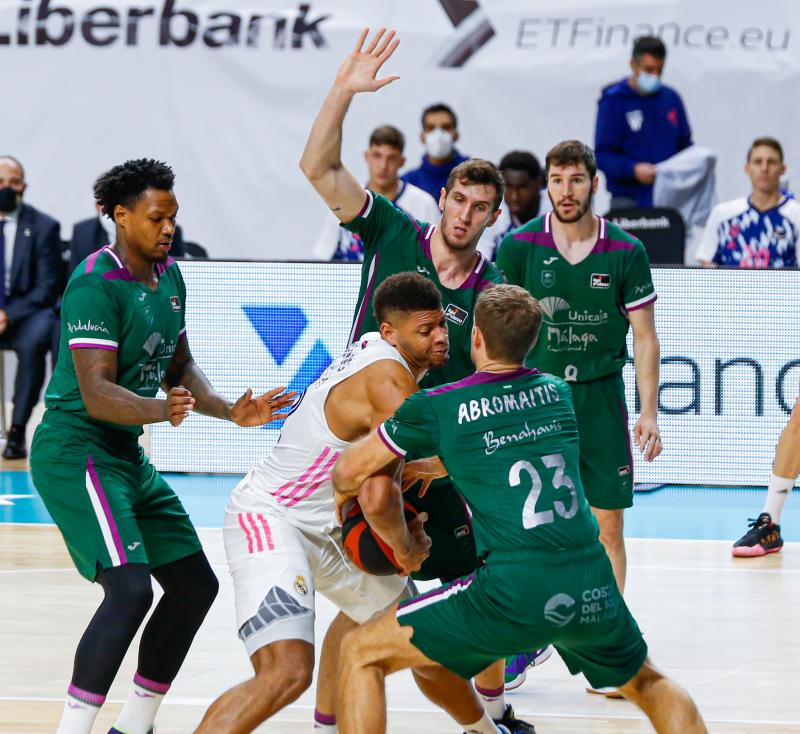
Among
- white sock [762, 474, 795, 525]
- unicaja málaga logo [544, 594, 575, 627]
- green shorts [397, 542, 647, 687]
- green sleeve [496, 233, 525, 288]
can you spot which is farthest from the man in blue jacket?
unicaja málaga logo [544, 594, 575, 627]

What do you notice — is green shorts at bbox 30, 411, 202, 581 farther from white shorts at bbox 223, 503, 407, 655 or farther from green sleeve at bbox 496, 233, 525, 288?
green sleeve at bbox 496, 233, 525, 288

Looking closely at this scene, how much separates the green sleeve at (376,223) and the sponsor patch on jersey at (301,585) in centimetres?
169

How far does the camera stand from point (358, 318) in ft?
18.6

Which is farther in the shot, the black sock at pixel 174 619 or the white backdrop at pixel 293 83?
the white backdrop at pixel 293 83

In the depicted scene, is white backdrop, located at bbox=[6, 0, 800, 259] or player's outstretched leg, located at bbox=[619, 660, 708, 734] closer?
player's outstretched leg, located at bbox=[619, 660, 708, 734]

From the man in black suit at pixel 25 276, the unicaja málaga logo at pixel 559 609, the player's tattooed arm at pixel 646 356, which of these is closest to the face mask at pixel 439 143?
the man in black suit at pixel 25 276

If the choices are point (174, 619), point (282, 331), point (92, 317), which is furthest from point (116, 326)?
point (282, 331)

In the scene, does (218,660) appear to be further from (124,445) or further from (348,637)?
(348,637)

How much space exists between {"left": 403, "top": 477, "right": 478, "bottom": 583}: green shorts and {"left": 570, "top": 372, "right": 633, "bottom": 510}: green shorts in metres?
1.19

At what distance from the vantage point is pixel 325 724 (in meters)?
4.95

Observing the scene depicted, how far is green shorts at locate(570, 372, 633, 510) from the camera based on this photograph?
250 inches

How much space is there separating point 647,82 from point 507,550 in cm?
→ 881

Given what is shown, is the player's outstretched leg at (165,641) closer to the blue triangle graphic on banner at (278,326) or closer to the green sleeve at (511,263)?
the green sleeve at (511,263)

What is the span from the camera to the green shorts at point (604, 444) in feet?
20.8
